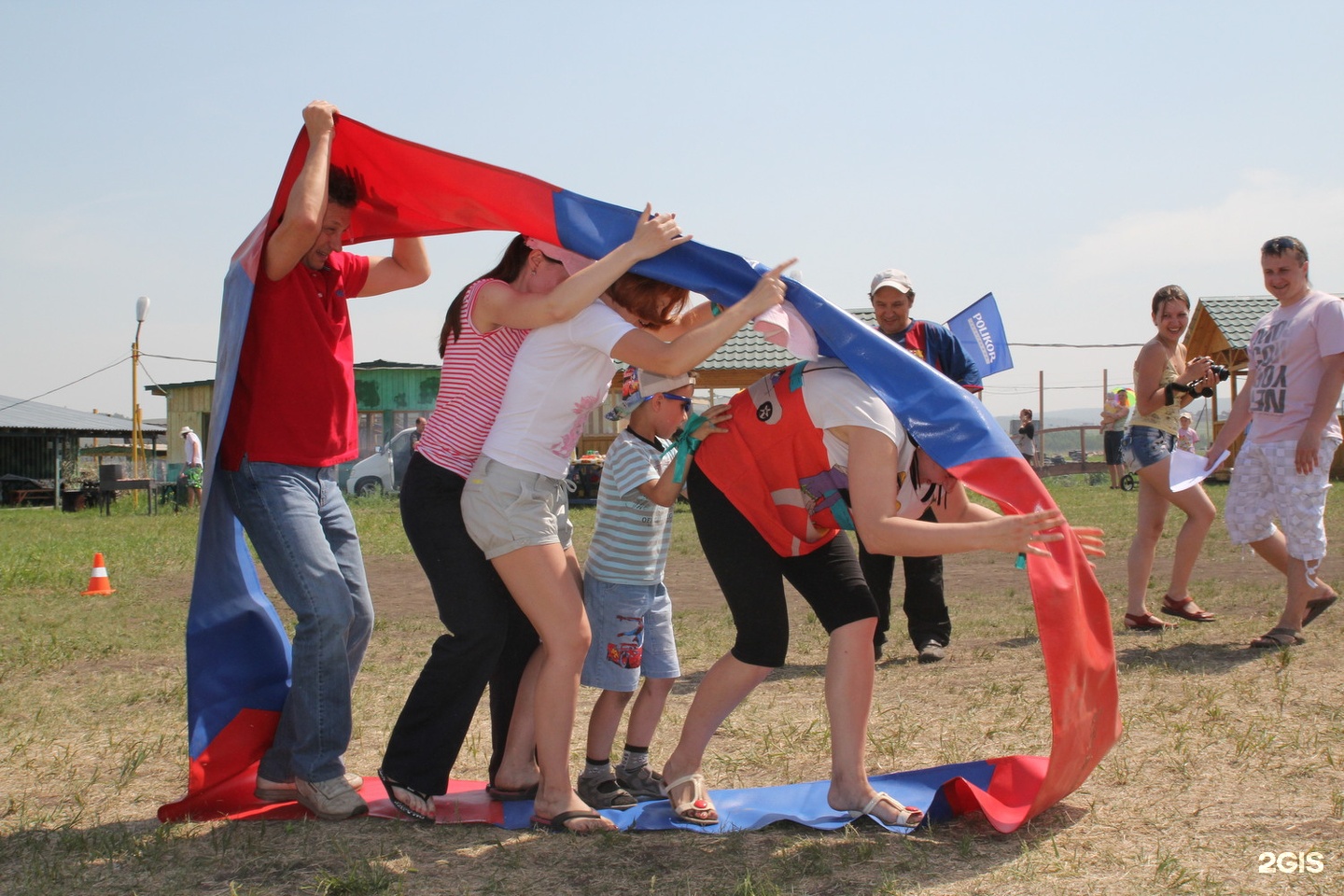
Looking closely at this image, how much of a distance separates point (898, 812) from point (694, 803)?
2.02 ft

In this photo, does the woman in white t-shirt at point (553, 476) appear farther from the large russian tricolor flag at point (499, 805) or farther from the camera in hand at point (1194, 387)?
the camera in hand at point (1194, 387)

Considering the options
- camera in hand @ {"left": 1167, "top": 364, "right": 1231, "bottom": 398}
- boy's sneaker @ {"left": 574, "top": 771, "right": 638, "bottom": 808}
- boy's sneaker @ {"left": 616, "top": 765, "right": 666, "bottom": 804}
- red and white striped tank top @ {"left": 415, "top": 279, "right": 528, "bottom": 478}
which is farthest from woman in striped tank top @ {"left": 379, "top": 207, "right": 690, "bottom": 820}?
camera in hand @ {"left": 1167, "top": 364, "right": 1231, "bottom": 398}

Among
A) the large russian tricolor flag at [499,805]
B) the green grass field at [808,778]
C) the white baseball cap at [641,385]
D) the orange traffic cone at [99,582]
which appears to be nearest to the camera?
the green grass field at [808,778]

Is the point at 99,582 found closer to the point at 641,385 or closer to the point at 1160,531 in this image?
the point at 641,385

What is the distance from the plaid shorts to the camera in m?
5.62


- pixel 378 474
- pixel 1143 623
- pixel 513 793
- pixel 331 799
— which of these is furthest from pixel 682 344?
pixel 378 474

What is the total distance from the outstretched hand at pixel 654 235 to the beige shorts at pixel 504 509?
0.74 m

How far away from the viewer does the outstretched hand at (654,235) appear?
335cm

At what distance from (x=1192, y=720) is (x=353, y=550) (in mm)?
3145

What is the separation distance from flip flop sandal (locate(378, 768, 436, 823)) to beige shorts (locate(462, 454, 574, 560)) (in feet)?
2.63

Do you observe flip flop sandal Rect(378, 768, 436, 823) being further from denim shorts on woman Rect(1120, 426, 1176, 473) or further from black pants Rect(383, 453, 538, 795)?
denim shorts on woman Rect(1120, 426, 1176, 473)

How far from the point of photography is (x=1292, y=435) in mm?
5695

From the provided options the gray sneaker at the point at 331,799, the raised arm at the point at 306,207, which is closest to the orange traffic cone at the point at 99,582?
the gray sneaker at the point at 331,799

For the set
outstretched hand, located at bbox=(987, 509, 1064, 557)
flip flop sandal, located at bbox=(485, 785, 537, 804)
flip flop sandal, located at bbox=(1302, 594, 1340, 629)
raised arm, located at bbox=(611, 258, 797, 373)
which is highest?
raised arm, located at bbox=(611, 258, 797, 373)
